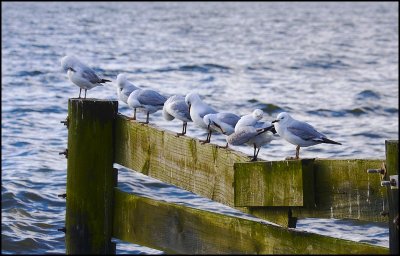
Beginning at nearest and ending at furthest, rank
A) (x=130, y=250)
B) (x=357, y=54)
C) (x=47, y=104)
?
(x=130, y=250), (x=47, y=104), (x=357, y=54)

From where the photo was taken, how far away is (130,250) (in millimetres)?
9297

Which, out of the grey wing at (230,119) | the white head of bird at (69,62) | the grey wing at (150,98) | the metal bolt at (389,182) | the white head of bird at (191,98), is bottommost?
the metal bolt at (389,182)

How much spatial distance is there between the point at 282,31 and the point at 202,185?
1847 inches

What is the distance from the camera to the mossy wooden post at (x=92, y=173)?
6.25 m

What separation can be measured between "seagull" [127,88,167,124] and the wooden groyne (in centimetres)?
200

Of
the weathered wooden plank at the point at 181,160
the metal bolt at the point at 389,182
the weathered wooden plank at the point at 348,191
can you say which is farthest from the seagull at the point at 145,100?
the metal bolt at the point at 389,182

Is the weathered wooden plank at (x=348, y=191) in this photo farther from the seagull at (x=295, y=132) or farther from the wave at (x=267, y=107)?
the wave at (x=267, y=107)

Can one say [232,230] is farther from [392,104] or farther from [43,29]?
[43,29]

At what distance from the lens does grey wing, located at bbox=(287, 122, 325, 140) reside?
6863 millimetres

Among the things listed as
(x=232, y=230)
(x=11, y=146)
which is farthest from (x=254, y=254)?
(x=11, y=146)

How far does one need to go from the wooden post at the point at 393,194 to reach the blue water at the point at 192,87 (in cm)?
504

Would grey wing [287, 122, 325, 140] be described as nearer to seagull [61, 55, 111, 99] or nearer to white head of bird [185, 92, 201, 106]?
white head of bird [185, 92, 201, 106]

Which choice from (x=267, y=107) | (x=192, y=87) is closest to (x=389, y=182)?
→ (x=267, y=107)

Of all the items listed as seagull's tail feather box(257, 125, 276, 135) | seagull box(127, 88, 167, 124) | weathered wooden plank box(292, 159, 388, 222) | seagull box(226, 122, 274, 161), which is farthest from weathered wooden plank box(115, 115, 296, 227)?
seagull box(127, 88, 167, 124)
